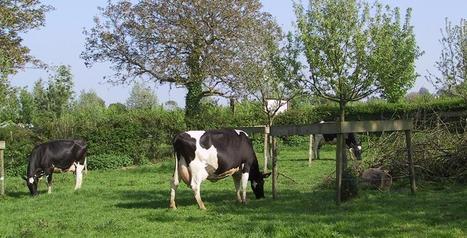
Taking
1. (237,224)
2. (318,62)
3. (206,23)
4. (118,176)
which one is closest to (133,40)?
(206,23)

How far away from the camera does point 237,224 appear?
985 cm

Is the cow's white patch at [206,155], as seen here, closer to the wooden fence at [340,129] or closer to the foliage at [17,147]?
the wooden fence at [340,129]

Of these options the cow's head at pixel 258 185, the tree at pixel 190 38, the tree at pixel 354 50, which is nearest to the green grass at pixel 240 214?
the cow's head at pixel 258 185

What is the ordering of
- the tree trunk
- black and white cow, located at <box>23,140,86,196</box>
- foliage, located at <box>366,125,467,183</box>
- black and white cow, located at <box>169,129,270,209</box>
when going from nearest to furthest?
black and white cow, located at <box>169,129,270,209</box>, foliage, located at <box>366,125,467,183</box>, black and white cow, located at <box>23,140,86,196</box>, the tree trunk

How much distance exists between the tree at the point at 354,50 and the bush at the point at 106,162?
1045 centimetres

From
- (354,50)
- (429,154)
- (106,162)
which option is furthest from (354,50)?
(106,162)

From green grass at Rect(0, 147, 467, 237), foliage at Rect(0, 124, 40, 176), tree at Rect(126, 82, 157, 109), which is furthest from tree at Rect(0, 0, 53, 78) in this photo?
tree at Rect(126, 82, 157, 109)

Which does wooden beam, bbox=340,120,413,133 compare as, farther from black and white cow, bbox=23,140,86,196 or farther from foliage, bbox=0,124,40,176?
foliage, bbox=0,124,40,176

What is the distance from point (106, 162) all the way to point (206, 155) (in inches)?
619

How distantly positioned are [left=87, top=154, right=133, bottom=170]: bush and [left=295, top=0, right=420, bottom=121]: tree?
10446mm

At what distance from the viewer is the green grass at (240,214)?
9.04m

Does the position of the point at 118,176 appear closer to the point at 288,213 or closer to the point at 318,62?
the point at 318,62

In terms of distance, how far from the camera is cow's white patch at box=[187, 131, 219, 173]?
12.2 meters

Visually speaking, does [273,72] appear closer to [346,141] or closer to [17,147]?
[346,141]
